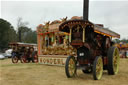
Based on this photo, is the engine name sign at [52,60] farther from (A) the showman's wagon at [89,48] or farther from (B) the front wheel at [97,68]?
(B) the front wheel at [97,68]

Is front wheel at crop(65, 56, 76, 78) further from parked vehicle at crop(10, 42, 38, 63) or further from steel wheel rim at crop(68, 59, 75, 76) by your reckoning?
parked vehicle at crop(10, 42, 38, 63)

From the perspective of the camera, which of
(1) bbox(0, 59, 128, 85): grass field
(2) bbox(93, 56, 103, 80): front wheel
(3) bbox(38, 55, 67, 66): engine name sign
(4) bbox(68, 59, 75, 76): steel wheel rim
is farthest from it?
(3) bbox(38, 55, 67, 66): engine name sign

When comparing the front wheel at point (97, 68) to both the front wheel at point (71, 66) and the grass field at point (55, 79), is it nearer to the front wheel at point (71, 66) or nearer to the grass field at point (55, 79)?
the grass field at point (55, 79)

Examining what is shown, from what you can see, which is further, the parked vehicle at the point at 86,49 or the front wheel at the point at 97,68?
the parked vehicle at the point at 86,49

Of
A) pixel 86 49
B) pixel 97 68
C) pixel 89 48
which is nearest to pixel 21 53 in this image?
pixel 86 49

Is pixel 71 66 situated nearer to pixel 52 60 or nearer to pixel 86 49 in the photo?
pixel 86 49

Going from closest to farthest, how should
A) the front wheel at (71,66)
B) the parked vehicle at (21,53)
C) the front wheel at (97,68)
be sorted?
the front wheel at (97,68) < the front wheel at (71,66) < the parked vehicle at (21,53)

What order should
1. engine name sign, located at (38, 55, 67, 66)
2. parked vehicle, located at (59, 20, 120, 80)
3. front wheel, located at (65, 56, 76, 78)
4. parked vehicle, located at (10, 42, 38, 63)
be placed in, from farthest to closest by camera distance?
parked vehicle, located at (10, 42, 38, 63) → engine name sign, located at (38, 55, 67, 66) → front wheel, located at (65, 56, 76, 78) → parked vehicle, located at (59, 20, 120, 80)

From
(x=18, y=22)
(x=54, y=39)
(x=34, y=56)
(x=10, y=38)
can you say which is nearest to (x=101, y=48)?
(x=54, y=39)

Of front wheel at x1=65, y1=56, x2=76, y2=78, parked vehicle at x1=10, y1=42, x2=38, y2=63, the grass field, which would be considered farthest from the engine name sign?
front wheel at x1=65, y1=56, x2=76, y2=78

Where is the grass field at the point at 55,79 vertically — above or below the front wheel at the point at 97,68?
below

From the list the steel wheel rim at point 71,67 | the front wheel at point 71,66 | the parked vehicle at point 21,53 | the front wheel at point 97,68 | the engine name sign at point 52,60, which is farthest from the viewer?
the parked vehicle at point 21,53

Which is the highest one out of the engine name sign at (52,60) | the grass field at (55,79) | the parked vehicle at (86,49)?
the parked vehicle at (86,49)

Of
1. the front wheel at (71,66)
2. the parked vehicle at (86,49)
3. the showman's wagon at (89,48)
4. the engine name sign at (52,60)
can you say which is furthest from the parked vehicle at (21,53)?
the front wheel at (71,66)
